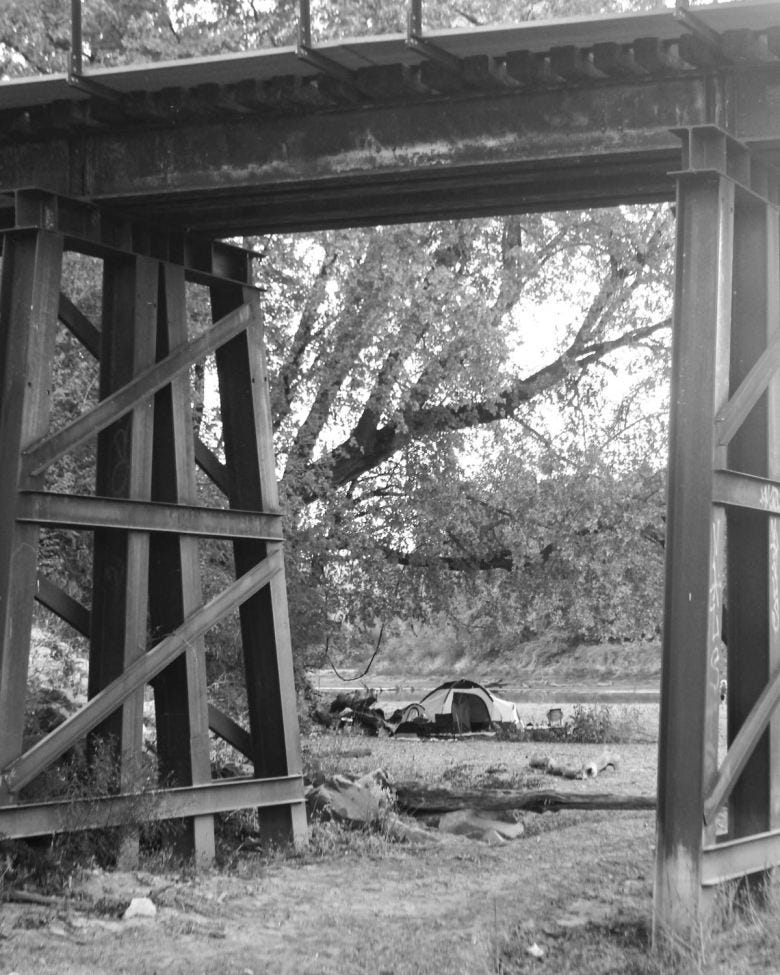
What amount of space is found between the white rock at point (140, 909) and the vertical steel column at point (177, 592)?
54.5 inches

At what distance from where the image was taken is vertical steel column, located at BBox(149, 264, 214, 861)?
8.86 m

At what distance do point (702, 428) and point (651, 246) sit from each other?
1196 cm

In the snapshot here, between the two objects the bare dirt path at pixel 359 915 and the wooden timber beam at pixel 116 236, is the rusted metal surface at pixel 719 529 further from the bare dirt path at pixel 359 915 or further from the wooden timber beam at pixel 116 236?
the wooden timber beam at pixel 116 236

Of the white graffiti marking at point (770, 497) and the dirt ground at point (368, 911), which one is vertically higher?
the white graffiti marking at point (770, 497)

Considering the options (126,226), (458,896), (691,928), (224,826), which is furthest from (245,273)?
(691,928)

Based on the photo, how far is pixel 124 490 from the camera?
8.76m

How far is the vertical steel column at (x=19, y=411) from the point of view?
7828mm

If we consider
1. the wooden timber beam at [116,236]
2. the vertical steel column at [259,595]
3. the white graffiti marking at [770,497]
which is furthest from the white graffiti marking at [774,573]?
the wooden timber beam at [116,236]

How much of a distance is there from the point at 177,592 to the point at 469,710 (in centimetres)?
1388

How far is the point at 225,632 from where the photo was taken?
54.5 ft

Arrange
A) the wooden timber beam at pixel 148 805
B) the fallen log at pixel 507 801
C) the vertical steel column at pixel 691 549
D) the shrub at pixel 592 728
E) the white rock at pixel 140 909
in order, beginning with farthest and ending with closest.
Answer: the shrub at pixel 592 728 → the fallen log at pixel 507 801 → the wooden timber beam at pixel 148 805 → the white rock at pixel 140 909 → the vertical steel column at pixel 691 549

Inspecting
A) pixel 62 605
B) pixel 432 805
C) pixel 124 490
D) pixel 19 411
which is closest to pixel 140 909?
pixel 62 605

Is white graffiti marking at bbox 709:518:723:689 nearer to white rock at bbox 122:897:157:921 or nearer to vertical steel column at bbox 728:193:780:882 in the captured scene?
vertical steel column at bbox 728:193:780:882

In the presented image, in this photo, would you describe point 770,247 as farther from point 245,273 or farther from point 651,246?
point 651,246
